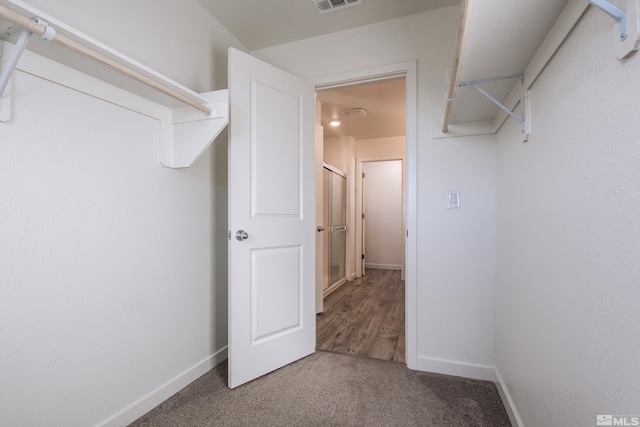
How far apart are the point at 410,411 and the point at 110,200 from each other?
1.76 metres

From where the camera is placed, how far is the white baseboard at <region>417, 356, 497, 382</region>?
1.75 meters

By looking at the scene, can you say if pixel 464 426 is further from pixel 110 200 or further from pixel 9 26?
pixel 9 26

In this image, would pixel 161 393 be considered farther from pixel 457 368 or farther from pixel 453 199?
pixel 453 199

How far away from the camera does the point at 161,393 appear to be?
1524 mm

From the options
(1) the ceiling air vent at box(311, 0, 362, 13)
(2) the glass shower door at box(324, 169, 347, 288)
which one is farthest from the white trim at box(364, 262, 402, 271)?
(1) the ceiling air vent at box(311, 0, 362, 13)

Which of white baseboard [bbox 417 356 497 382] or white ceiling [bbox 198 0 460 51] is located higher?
white ceiling [bbox 198 0 460 51]

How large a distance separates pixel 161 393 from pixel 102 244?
33.5 inches

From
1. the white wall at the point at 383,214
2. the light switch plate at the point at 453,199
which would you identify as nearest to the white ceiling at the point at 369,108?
the light switch plate at the point at 453,199

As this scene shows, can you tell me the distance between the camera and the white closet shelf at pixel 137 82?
87cm

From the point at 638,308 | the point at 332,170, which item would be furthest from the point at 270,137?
the point at 332,170

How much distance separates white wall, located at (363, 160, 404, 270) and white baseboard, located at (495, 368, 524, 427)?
13.4ft

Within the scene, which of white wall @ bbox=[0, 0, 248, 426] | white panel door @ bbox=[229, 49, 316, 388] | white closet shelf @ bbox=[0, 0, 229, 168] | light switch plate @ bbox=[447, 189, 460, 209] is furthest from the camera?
light switch plate @ bbox=[447, 189, 460, 209]

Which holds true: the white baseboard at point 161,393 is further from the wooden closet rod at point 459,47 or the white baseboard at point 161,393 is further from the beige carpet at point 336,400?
the wooden closet rod at point 459,47
